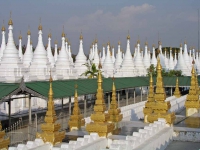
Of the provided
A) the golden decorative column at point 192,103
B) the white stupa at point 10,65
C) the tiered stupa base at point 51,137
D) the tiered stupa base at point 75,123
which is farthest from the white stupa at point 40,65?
the tiered stupa base at point 51,137

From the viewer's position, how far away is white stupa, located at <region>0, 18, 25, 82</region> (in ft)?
76.3

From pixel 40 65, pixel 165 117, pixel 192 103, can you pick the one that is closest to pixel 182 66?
pixel 40 65

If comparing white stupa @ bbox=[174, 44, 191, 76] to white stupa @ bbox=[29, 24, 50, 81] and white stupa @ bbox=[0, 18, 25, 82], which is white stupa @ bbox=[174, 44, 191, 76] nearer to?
white stupa @ bbox=[29, 24, 50, 81]

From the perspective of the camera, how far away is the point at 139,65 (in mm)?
43344

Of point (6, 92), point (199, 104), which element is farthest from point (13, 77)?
point (199, 104)

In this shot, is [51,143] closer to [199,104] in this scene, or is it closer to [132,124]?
[132,124]

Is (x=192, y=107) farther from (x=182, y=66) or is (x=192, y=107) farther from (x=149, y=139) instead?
(x=182, y=66)

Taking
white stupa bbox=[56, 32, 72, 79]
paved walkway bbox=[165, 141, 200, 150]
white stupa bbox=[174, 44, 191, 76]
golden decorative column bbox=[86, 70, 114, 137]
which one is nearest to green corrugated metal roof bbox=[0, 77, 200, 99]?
golden decorative column bbox=[86, 70, 114, 137]

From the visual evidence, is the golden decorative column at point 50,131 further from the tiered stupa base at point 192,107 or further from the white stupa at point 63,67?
the white stupa at point 63,67

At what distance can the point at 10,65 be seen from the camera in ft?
78.0

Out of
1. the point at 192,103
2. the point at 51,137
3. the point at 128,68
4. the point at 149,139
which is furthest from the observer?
the point at 128,68

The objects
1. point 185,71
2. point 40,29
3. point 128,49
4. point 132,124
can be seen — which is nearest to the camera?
point 132,124

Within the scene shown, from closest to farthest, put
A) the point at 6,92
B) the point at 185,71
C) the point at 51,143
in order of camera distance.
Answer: the point at 51,143 < the point at 6,92 < the point at 185,71

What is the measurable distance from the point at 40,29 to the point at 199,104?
13.6 metres
